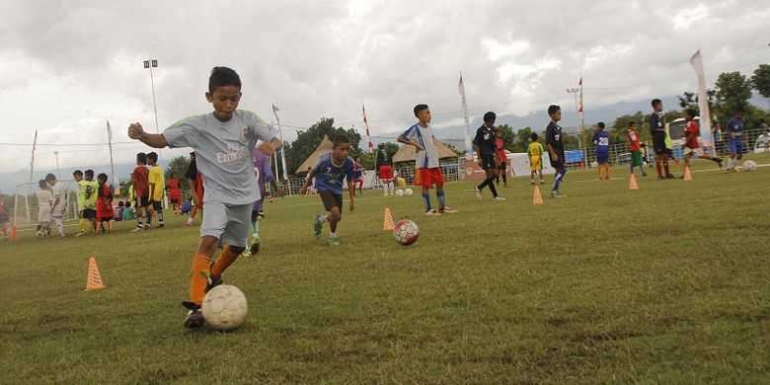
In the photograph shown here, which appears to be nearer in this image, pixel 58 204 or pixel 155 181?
pixel 155 181

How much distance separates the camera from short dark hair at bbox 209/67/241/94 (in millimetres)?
4777

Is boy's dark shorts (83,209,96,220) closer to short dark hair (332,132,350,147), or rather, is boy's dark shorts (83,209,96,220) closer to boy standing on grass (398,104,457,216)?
boy standing on grass (398,104,457,216)

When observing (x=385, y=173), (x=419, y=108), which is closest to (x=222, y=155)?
(x=419, y=108)

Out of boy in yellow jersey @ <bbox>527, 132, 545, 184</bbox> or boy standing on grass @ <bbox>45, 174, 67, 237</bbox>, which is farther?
boy in yellow jersey @ <bbox>527, 132, 545, 184</bbox>

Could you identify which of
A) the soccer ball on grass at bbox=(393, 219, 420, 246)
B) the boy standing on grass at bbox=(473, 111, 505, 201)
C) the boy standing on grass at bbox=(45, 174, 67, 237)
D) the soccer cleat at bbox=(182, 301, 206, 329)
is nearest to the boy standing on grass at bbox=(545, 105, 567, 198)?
the boy standing on grass at bbox=(473, 111, 505, 201)

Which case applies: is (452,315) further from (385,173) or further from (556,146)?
(385,173)

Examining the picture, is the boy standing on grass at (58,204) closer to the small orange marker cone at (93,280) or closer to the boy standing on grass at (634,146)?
the small orange marker cone at (93,280)

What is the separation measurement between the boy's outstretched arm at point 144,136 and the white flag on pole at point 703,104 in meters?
25.9

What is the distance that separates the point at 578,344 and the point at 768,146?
42669 millimetres

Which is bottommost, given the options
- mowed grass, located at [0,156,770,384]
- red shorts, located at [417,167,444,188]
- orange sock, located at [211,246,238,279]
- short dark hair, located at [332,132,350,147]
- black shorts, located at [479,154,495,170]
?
mowed grass, located at [0,156,770,384]

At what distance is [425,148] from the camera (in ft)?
39.8

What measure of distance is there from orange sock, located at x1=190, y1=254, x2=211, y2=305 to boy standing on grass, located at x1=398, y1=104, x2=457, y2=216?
296 inches

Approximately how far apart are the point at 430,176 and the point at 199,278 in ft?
26.4

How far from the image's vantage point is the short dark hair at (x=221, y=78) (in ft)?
15.7
